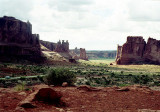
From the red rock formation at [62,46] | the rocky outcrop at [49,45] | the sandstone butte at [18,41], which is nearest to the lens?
the sandstone butte at [18,41]

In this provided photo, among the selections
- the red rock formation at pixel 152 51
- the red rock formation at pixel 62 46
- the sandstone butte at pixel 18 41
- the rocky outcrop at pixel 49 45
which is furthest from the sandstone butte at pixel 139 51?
the rocky outcrop at pixel 49 45

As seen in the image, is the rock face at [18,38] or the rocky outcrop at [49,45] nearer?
the rock face at [18,38]

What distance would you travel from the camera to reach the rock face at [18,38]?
2852 inches

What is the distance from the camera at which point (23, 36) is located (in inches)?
3287

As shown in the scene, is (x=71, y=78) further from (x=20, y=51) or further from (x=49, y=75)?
(x=20, y=51)

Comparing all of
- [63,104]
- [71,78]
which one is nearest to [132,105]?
[63,104]

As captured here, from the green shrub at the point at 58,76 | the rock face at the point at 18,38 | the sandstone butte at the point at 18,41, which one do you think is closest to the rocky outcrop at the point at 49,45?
the sandstone butte at the point at 18,41

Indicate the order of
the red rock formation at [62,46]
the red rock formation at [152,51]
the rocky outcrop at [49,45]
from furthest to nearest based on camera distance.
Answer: the rocky outcrop at [49,45] < the red rock formation at [62,46] < the red rock formation at [152,51]

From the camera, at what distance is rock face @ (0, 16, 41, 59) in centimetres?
7244

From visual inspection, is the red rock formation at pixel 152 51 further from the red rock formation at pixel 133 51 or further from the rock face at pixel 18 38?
the rock face at pixel 18 38

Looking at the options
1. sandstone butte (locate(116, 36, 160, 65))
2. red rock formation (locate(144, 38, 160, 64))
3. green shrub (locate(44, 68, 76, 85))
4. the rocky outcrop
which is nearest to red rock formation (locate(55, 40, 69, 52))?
the rocky outcrop

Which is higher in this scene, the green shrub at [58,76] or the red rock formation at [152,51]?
the red rock formation at [152,51]

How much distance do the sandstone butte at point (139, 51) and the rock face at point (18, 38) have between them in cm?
4042

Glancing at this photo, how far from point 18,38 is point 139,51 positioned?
5618cm
